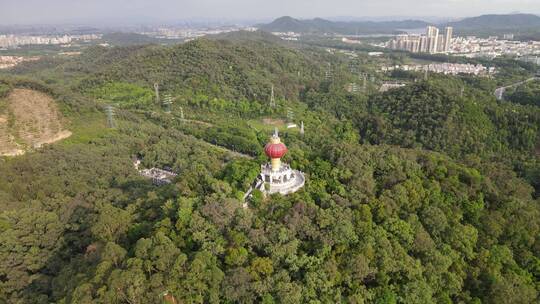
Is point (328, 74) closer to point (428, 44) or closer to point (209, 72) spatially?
point (209, 72)

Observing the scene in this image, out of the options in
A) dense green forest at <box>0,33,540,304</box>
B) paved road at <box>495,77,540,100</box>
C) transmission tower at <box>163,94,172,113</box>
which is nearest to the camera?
dense green forest at <box>0,33,540,304</box>

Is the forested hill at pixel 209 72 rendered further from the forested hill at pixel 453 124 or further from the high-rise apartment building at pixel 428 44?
the high-rise apartment building at pixel 428 44

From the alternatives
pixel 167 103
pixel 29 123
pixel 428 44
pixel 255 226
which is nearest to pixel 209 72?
pixel 167 103

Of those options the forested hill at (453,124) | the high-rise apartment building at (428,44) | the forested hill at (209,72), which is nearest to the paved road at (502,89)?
the forested hill at (453,124)

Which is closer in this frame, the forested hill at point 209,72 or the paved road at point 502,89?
the forested hill at point 209,72

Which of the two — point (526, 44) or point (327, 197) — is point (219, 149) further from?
point (526, 44)

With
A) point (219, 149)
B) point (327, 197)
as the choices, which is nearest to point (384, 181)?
point (327, 197)

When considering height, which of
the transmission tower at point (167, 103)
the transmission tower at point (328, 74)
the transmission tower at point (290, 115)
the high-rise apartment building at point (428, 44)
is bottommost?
the transmission tower at point (290, 115)

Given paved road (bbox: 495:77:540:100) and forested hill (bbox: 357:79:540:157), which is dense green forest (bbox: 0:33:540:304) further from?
paved road (bbox: 495:77:540:100)

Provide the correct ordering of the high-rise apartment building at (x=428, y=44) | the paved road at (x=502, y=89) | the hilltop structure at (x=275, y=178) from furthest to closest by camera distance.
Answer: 1. the high-rise apartment building at (x=428, y=44)
2. the paved road at (x=502, y=89)
3. the hilltop structure at (x=275, y=178)

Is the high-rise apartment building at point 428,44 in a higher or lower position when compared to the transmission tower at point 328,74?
higher

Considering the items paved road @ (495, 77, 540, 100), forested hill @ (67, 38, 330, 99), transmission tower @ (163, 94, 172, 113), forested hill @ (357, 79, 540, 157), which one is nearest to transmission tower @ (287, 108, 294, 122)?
forested hill @ (67, 38, 330, 99)
